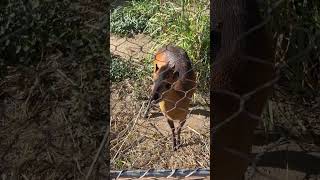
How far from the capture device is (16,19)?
1.08m

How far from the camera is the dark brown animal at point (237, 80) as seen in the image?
A: 3.66 feet

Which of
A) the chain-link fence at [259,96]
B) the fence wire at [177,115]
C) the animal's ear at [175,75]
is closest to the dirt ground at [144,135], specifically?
the fence wire at [177,115]

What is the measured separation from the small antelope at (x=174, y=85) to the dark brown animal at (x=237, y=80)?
3.21 ft

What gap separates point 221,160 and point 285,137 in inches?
6.7

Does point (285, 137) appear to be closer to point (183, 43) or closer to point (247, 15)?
point (247, 15)

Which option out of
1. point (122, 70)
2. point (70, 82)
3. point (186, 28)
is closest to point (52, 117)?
point (70, 82)

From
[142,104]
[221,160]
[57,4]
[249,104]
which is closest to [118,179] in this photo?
[221,160]

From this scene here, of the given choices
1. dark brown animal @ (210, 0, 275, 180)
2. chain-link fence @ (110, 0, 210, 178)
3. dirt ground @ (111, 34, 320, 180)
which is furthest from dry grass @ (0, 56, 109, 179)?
dirt ground @ (111, 34, 320, 180)

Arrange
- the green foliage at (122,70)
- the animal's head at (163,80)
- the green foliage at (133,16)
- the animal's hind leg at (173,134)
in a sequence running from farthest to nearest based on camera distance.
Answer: the green foliage at (133,16) → the green foliage at (122,70) → the animal's hind leg at (173,134) → the animal's head at (163,80)

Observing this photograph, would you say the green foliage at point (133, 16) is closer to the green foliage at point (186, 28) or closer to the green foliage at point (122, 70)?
the green foliage at point (186, 28)

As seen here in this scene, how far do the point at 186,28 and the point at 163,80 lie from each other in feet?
2.60

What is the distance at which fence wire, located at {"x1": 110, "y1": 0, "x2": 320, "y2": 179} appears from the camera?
1.17 metres

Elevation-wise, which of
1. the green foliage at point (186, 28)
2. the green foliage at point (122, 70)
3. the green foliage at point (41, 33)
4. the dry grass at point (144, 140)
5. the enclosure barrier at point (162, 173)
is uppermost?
the green foliage at point (186, 28)

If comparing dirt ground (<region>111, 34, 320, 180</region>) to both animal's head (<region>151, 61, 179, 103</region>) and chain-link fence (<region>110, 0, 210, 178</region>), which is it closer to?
chain-link fence (<region>110, 0, 210, 178</region>)
